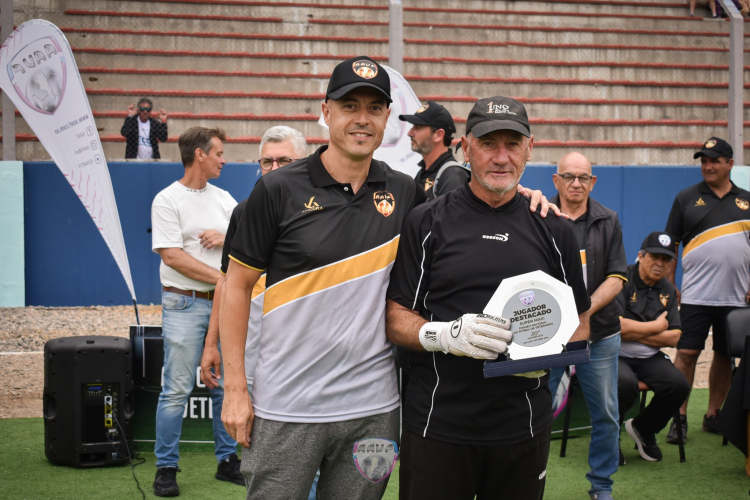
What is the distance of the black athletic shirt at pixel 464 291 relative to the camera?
7.43 feet

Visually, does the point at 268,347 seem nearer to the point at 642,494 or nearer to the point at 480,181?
the point at 480,181

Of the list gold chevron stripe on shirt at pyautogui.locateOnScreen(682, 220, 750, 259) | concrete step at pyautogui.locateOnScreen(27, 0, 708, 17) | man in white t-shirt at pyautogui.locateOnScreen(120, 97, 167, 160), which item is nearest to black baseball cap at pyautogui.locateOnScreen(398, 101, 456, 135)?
gold chevron stripe on shirt at pyautogui.locateOnScreen(682, 220, 750, 259)

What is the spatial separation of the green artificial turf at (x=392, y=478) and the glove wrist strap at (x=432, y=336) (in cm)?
218

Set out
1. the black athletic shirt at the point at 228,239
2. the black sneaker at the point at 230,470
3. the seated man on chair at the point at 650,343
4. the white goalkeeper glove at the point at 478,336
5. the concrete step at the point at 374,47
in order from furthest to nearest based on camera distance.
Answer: the concrete step at the point at 374,47, the seated man on chair at the point at 650,343, the black sneaker at the point at 230,470, the black athletic shirt at the point at 228,239, the white goalkeeper glove at the point at 478,336

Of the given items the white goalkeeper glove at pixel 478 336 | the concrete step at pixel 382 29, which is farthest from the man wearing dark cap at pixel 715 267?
the concrete step at pixel 382 29

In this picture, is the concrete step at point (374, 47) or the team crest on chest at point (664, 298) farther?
the concrete step at point (374, 47)

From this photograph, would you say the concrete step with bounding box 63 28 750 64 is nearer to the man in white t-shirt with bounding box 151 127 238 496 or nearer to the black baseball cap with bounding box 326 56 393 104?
the man in white t-shirt with bounding box 151 127 238 496

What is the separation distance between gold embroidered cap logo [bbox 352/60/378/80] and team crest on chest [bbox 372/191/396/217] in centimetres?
37

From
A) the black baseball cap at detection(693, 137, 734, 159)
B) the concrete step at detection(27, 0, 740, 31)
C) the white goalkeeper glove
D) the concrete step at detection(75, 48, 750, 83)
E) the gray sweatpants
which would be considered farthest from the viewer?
the concrete step at detection(27, 0, 740, 31)

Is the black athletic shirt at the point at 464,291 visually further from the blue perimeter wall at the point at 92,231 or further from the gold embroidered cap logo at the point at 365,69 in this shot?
the blue perimeter wall at the point at 92,231

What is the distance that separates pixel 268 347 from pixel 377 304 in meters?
0.37

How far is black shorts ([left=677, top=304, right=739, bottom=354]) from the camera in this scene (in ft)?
17.5

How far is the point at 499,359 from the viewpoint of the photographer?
2203 mm

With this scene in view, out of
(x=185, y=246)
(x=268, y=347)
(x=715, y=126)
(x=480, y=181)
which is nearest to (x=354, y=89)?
(x=480, y=181)
